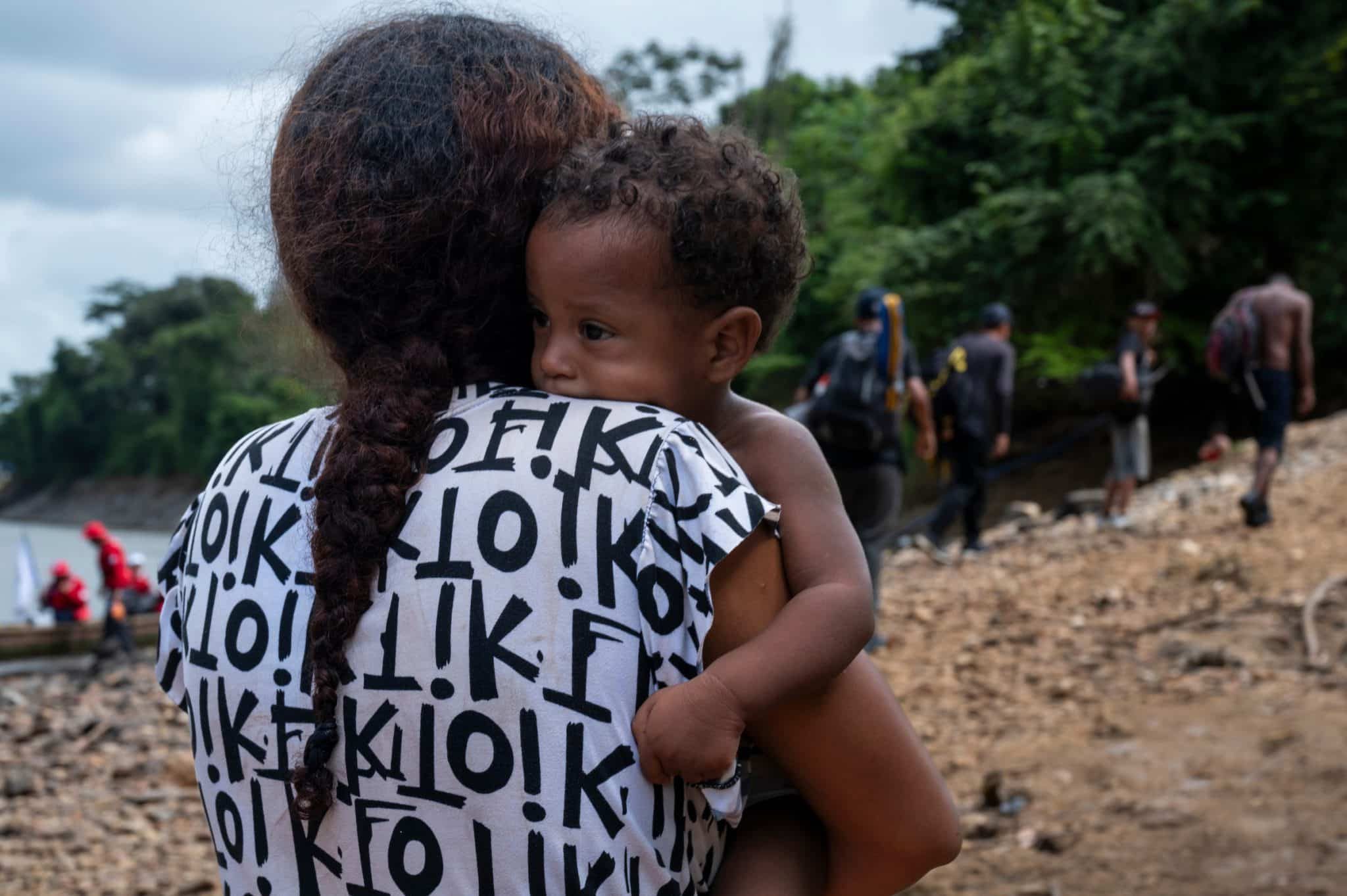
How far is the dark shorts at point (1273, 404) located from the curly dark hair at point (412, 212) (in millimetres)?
7611

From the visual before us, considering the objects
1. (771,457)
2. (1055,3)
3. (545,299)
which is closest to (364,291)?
(545,299)

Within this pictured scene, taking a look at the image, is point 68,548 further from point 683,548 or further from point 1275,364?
point 683,548

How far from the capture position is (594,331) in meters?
1.28

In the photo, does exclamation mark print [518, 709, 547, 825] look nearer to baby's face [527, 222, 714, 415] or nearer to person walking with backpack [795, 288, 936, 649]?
baby's face [527, 222, 714, 415]

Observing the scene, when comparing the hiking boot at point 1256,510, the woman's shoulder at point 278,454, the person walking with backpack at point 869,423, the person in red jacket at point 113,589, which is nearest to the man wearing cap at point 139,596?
the person in red jacket at point 113,589

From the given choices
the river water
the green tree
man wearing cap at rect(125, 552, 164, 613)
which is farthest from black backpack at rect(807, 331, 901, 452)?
the green tree

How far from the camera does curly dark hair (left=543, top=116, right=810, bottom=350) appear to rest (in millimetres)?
1260

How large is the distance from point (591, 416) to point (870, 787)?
423 millimetres

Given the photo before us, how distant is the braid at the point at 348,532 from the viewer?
3.72 ft

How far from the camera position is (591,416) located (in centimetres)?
118

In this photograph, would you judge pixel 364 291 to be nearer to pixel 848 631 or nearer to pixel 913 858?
pixel 848 631

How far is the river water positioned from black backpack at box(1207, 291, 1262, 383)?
1001 inches

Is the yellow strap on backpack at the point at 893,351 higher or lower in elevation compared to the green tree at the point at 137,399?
higher

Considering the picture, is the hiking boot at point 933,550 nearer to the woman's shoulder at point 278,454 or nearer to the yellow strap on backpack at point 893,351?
the yellow strap on backpack at point 893,351
